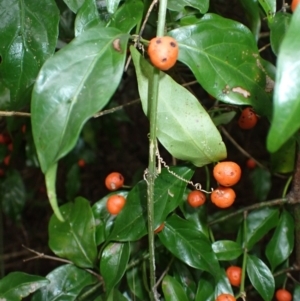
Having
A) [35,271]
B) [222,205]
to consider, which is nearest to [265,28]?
[222,205]

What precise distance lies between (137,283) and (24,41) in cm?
52

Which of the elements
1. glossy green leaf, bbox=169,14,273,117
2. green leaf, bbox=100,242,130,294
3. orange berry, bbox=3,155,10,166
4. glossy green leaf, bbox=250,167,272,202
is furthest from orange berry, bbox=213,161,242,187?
orange berry, bbox=3,155,10,166

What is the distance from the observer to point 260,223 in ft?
3.32

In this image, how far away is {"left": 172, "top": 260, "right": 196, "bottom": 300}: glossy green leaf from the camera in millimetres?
971

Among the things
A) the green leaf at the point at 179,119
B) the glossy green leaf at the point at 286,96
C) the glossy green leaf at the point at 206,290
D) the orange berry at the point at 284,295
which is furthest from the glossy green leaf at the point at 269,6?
the orange berry at the point at 284,295

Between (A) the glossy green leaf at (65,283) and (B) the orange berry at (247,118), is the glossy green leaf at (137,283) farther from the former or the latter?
(B) the orange berry at (247,118)

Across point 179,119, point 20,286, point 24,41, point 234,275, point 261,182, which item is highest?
point 24,41

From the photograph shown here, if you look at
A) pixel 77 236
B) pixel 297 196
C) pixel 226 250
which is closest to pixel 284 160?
pixel 297 196

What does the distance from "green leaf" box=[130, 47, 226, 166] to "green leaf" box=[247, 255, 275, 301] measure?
34 cm

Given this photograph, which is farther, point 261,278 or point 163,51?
point 261,278

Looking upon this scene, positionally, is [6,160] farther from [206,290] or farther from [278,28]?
[278,28]

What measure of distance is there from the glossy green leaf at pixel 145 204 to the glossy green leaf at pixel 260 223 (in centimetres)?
25

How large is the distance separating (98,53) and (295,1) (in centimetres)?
33

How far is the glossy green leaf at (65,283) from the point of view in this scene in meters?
0.97
